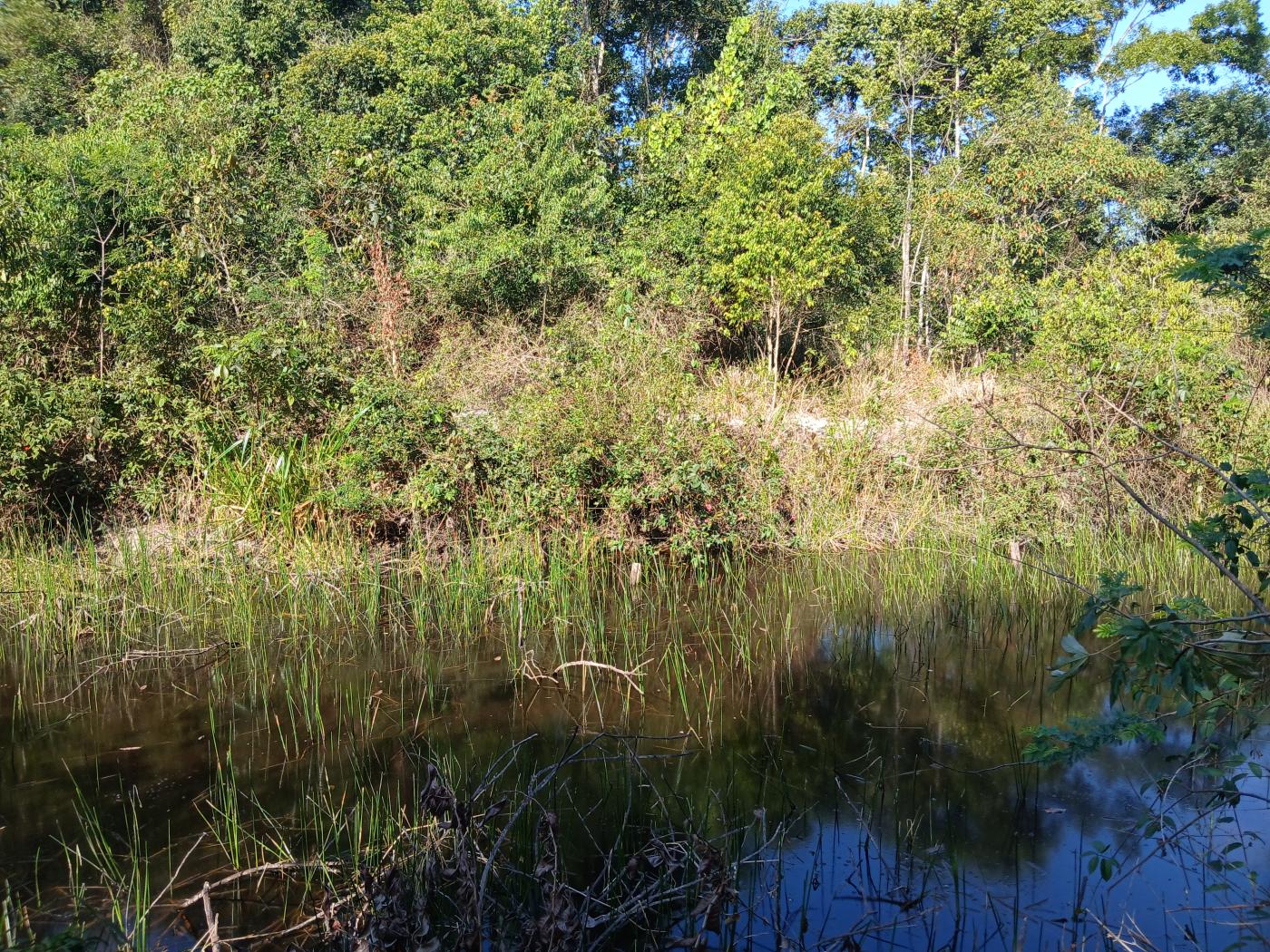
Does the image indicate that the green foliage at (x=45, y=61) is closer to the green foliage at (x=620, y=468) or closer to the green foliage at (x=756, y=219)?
the green foliage at (x=756, y=219)

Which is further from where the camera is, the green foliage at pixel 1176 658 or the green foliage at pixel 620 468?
the green foliage at pixel 620 468

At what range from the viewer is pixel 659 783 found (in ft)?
15.1

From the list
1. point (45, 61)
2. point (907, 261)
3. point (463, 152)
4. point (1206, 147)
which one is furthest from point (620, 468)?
point (1206, 147)

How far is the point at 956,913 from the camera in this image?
361 cm

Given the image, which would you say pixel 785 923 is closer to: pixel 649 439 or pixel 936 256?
pixel 649 439

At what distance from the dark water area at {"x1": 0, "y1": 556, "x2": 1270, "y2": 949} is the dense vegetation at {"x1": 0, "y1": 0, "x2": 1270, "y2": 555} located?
5.47 ft

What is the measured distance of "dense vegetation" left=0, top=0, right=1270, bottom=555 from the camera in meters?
8.58

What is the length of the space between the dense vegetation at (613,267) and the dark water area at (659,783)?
65.6 inches

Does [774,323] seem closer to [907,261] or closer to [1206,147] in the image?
[907,261]

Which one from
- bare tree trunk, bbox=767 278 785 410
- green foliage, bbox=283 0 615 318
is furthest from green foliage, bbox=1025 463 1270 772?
green foliage, bbox=283 0 615 318

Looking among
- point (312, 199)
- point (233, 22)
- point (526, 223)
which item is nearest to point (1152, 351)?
point (526, 223)

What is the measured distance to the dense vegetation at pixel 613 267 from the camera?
8.58 m

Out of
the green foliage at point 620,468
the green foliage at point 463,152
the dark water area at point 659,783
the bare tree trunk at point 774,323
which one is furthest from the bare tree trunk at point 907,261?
the dark water area at point 659,783

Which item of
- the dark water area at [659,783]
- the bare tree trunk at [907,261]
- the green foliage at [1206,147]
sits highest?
the green foliage at [1206,147]
